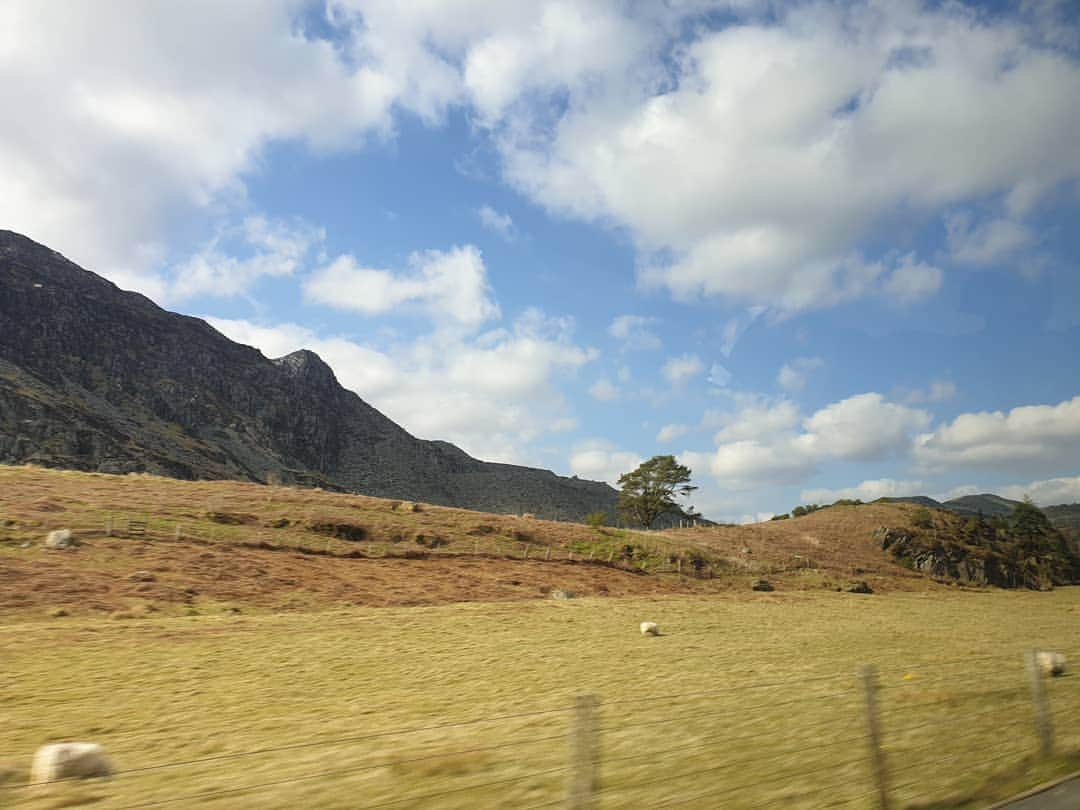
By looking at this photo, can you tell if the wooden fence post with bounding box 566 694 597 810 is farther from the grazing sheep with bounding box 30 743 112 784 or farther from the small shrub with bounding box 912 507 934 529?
the small shrub with bounding box 912 507 934 529

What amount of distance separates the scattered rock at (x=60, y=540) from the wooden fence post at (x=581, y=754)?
3526 cm

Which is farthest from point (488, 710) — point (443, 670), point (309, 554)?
point (309, 554)

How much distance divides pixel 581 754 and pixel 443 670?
1410 cm

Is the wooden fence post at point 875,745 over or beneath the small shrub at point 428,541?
beneath

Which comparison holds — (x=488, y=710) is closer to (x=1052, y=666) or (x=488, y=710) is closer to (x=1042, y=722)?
(x=1042, y=722)

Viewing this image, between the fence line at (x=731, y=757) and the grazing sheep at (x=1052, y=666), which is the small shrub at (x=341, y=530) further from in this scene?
the grazing sheep at (x=1052, y=666)

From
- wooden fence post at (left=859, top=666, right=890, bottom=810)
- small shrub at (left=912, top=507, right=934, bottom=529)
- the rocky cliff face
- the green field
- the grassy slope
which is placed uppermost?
the rocky cliff face

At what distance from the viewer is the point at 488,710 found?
14.0 metres

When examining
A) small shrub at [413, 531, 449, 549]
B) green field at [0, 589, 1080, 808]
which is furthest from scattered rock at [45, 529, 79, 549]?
small shrub at [413, 531, 449, 549]

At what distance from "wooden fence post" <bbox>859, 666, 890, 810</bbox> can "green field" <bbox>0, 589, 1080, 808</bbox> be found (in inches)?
9.7

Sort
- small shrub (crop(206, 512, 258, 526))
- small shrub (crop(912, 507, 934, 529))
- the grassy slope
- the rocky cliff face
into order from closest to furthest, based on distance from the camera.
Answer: the grassy slope < small shrub (crop(206, 512, 258, 526)) < small shrub (crop(912, 507, 934, 529)) < the rocky cliff face

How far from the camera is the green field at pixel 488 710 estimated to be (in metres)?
7.52

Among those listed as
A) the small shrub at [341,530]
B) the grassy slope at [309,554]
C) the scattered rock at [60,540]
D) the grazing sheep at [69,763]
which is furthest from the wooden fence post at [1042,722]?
the small shrub at [341,530]

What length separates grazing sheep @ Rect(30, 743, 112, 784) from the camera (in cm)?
785
